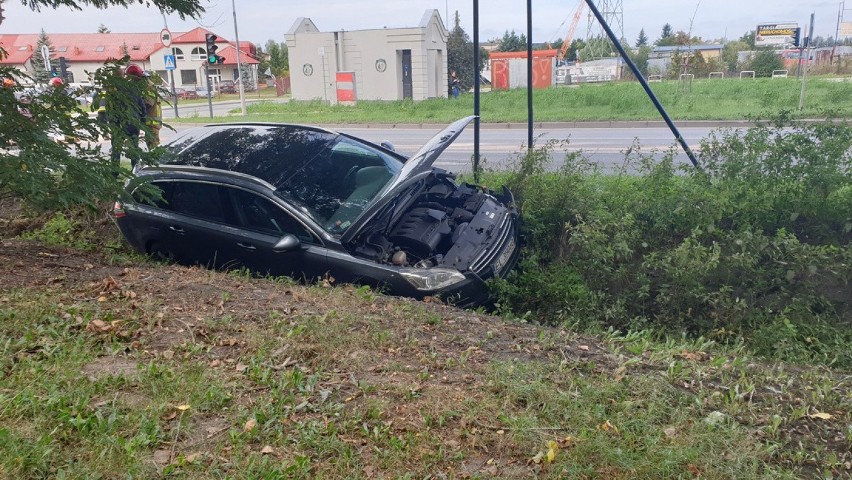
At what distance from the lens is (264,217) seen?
6.10 meters

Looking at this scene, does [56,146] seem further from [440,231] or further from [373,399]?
[373,399]

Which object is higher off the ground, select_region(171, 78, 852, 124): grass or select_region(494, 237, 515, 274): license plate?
select_region(171, 78, 852, 124): grass

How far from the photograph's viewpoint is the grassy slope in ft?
9.71

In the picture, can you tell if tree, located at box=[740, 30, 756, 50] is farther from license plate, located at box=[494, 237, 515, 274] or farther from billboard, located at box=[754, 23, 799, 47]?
license plate, located at box=[494, 237, 515, 274]

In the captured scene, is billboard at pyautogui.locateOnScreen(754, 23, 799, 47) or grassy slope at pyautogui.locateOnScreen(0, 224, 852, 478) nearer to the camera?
grassy slope at pyautogui.locateOnScreen(0, 224, 852, 478)

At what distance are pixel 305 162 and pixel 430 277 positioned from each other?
6.06 ft

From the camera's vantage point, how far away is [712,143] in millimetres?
7203

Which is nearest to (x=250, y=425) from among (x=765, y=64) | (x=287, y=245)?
(x=287, y=245)

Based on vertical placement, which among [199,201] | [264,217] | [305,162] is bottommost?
[264,217]

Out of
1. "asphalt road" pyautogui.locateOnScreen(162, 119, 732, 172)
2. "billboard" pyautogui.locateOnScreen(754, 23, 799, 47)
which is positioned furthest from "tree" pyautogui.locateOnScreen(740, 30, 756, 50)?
"asphalt road" pyautogui.locateOnScreen(162, 119, 732, 172)

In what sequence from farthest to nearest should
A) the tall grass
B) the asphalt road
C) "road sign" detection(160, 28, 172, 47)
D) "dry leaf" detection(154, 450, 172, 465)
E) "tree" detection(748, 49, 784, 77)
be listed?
"tree" detection(748, 49, 784, 77)
"road sign" detection(160, 28, 172, 47)
the asphalt road
the tall grass
"dry leaf" detection(154, 450, 172, 465)

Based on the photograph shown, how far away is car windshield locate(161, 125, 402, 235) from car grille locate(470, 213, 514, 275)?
116 cm

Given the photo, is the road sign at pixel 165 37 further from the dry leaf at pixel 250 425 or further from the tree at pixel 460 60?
the dry leaf at pixel 250 425

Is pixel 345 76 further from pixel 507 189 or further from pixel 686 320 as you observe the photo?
pixel 686 320
